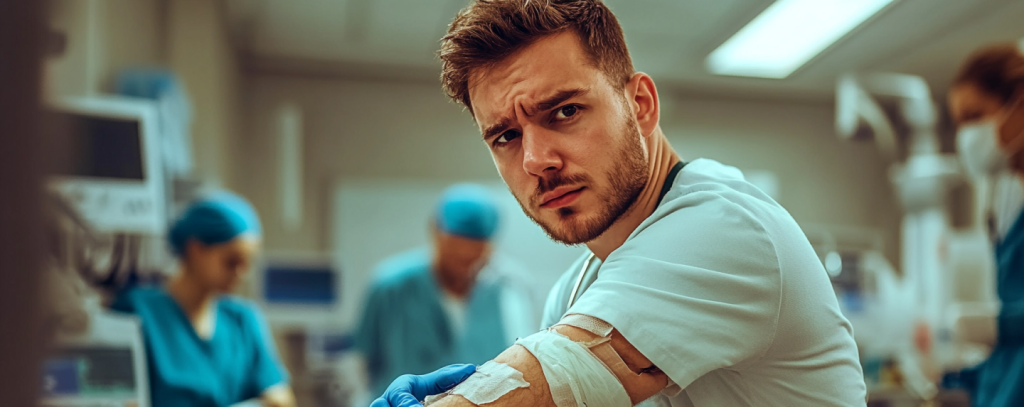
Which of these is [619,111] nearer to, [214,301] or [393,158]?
[214,301]

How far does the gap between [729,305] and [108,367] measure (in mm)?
1384

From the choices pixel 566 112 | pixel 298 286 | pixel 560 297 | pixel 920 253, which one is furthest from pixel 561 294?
pixel 298 286

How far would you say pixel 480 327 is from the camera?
8.21 ft

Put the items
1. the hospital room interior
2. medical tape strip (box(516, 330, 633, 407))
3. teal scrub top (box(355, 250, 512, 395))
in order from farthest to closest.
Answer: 1. teal scrub top (box(355, 250, 512, 395))
2. the hospital room interior
3. medical tape strip (box(516, 330, 633, 407))

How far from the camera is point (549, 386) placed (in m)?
0.59

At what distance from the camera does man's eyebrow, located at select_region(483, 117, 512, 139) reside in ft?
2.47

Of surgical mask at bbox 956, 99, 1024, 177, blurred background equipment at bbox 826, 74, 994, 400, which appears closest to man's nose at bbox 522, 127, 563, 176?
surgical mask at bbox 956, 99, 1024, 177

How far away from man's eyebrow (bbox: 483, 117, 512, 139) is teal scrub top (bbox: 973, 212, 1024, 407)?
1551mm

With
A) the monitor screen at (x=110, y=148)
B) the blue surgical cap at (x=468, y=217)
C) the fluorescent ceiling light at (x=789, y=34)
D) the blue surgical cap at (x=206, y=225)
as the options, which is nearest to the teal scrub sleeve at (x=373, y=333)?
the blue surgical cap at (x=468, y=217)

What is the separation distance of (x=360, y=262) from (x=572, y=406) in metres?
3.83

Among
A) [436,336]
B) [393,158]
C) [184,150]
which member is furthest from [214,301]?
[393,158]

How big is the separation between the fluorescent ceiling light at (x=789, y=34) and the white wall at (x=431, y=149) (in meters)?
0.67

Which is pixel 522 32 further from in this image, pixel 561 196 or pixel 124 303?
pixel 124 303

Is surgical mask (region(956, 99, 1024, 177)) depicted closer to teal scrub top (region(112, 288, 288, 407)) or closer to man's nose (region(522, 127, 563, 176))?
man's nose (region(522, 127, 563, 176))
